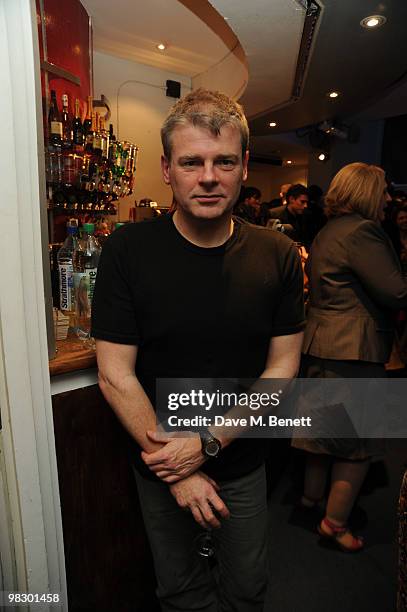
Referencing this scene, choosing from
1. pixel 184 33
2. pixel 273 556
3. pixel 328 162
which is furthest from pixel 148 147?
pixel 328 162

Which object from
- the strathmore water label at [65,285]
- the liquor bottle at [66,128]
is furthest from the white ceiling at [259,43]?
the strathmore water label at [65,285]

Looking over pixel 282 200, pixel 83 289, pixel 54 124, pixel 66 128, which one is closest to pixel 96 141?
pixel 66 128

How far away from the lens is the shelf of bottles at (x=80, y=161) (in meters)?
2.43

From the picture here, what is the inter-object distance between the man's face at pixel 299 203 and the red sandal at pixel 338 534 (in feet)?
8.72

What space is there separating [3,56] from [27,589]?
125 cm

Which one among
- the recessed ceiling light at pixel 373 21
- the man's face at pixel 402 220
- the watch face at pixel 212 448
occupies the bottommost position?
the watch face at pixel 212 448

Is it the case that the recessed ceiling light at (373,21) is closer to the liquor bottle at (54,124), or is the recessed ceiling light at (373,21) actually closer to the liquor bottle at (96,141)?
the liquor bottle at (96,141)

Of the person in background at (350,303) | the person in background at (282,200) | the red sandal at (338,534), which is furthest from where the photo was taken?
the person in background at (282,200)

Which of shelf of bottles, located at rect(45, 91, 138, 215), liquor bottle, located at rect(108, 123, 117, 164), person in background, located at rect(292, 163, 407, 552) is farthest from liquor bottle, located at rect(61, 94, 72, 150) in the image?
person in background, located at rect(292, 163, 407, 552)

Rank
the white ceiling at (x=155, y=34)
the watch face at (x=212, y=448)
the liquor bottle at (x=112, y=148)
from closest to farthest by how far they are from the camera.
→ the watch face at (x=212, y=448) < the liquor bottle at (x=112, y=148) < the white ceiling at (x=155, y=34)

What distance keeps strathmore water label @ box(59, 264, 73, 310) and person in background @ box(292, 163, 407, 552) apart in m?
1.08

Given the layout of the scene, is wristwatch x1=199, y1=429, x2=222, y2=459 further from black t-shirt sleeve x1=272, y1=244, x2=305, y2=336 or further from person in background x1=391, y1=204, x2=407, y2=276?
person in background x1=391, y1=204, x2=407, y2=276

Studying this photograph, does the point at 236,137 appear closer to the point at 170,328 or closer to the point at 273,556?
the point at 170,328

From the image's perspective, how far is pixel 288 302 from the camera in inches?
46.8
